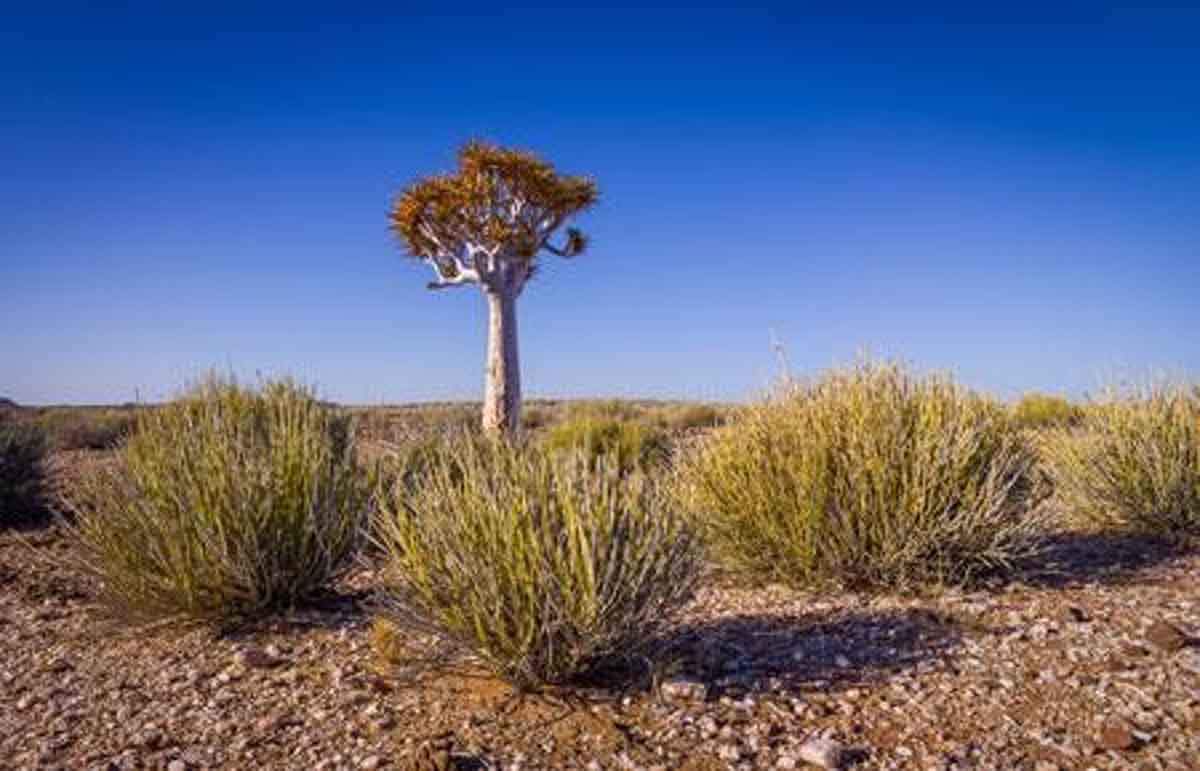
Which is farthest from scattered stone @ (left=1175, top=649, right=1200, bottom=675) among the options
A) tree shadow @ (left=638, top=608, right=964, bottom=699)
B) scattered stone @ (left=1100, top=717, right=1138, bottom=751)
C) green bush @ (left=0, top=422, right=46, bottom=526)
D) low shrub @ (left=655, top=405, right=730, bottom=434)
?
low shrub @ (left=655, top=405, right=730, bottom=434)

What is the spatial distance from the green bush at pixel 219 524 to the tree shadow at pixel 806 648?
2.02 meters

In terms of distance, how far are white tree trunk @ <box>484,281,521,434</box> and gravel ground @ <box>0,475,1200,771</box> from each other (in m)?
6.47

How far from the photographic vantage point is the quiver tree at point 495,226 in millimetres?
11516

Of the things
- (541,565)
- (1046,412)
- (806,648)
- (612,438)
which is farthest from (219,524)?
(1046,412)

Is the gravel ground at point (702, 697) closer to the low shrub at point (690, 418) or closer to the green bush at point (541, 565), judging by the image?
the green bush at point (541, 565)

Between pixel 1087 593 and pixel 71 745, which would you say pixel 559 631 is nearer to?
pixel 71 745

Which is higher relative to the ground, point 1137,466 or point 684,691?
point 1137,466

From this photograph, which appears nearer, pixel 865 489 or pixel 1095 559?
pixel 865 489

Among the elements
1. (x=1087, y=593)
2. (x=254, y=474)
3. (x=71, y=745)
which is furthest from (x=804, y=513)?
(x=71, y=745)

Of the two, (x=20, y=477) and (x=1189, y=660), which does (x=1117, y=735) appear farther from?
(x=20, y=477)

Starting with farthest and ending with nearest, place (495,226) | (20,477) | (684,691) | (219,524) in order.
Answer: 1. (495,226)
2. (20,477)
3. (219,524)
4. (684,691)

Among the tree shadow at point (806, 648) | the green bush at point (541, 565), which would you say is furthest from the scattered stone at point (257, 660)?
the tree shadow at point (806, 648)

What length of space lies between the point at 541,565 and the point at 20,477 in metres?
7.41

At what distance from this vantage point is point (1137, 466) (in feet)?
22.6
